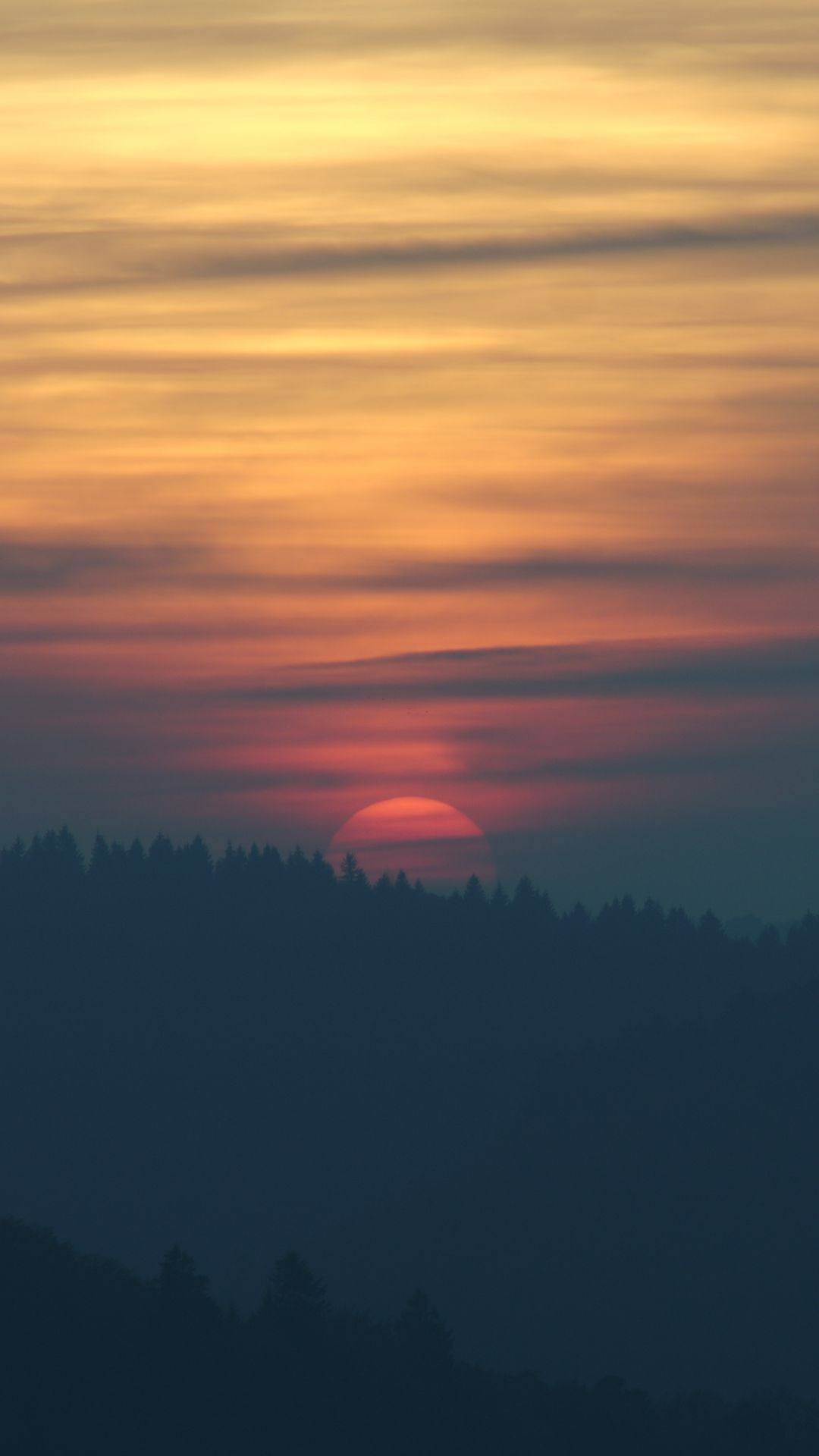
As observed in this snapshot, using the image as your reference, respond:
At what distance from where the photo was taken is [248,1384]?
99938 millimetres

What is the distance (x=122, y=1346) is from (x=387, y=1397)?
48.9 ft

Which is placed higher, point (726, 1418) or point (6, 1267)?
point (6, 1267)

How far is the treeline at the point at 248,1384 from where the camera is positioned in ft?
313

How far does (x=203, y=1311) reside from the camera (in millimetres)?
103875

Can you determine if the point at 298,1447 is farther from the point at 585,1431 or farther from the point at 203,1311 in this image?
the point at 585,1431

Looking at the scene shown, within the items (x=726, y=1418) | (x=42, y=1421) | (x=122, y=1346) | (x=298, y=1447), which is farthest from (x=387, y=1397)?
(x=726, y=1418)

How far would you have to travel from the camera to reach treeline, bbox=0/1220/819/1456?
313 ft

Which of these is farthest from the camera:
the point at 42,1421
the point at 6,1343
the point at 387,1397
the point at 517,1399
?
the point at 517,1399

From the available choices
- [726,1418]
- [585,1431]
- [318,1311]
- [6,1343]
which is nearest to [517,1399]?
[585,1431]

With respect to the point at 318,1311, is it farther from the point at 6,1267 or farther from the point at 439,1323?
the point at 6,1267

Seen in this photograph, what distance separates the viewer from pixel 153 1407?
96.7m

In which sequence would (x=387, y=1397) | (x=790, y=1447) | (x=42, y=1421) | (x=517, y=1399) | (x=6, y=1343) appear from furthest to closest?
1. (x=790, y=1447)
2. (x=517, y=1399)
3. (x=387, y=1397)
4. (x=6, y=1343)
5. (x=42, y=1421)

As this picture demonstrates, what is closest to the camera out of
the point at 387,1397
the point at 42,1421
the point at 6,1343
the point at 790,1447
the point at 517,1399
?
the point at 42,1421

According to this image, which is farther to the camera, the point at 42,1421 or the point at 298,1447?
the point at 298,1447
